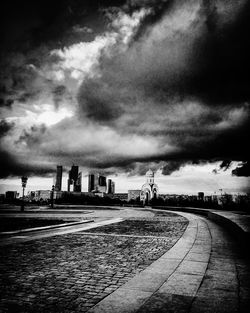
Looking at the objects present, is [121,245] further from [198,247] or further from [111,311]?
[111,311]

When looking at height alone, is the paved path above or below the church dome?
below

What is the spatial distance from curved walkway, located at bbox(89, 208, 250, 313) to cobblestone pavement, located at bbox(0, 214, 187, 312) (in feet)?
1.03

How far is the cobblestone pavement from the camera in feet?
13.0

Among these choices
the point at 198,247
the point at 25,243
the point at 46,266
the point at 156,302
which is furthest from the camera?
the point at 25,243

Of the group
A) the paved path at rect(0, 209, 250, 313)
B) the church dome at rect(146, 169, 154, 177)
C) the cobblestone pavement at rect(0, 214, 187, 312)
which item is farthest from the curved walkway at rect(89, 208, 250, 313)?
the church dome at rect(146, 169, 154, 177)

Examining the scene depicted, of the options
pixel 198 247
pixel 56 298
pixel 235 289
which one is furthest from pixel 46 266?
pixel 198 247

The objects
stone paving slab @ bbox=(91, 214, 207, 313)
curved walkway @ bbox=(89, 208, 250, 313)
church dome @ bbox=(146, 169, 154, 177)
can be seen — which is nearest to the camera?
curved walkway @ bbox=(89, 208, 250, 313)

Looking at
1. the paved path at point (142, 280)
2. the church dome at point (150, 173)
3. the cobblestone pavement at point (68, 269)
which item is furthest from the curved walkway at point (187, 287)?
the church dome at point (150, 173)

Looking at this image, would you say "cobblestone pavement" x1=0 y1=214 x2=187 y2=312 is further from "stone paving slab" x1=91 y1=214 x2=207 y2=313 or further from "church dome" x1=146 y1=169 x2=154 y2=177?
"church dome" x1=146 y1=169 x2=154 y2=177

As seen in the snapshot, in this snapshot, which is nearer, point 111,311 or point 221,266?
point 111,311

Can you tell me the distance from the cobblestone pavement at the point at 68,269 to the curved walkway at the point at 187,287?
31cm

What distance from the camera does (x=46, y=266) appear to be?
5.96 metres

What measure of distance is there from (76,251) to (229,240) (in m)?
5.51

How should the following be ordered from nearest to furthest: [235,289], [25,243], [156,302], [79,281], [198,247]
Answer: [156,302]
[235,289]
[79,281]
[198,247]
[25,243]
